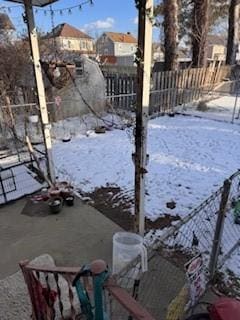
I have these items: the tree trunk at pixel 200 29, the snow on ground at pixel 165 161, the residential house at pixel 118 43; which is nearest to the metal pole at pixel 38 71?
the snow on ground at pixel 165 161

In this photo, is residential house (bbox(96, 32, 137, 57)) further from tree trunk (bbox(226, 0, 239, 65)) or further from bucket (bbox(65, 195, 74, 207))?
bucket (bbox(65, 195, 74, 207))

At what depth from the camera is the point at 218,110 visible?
11539 millimetres

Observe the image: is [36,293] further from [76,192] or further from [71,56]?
[71,56]

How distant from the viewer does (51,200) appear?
15.0ft

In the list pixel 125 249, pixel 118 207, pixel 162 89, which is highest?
pixel 162 89

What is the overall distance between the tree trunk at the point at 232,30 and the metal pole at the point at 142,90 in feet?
52.0

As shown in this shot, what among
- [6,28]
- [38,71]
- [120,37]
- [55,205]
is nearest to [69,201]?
[55,205]

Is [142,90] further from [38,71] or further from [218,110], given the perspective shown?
[218,110]

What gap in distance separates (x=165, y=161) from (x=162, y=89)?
17.5 ft

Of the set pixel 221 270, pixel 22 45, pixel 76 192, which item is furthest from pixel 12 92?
Result: pixel 221 270

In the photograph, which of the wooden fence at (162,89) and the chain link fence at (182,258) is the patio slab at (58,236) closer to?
the chain link fence at (182,258)

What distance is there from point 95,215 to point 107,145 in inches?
148

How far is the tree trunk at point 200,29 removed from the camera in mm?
13516

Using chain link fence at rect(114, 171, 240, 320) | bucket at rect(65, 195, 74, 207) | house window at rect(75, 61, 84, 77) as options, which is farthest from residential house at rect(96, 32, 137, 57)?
chain link fence at rect(114, 171, 240, 320)
